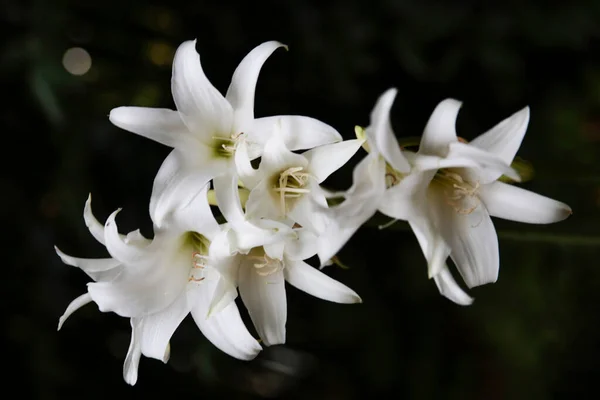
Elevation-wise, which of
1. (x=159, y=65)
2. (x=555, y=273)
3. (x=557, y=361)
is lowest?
(x=557, y=361)

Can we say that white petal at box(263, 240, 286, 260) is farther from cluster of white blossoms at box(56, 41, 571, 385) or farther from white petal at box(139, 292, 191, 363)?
white petal at box(139, 292, 191, 363)

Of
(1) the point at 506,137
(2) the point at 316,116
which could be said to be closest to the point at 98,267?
(1) the point at 506,137

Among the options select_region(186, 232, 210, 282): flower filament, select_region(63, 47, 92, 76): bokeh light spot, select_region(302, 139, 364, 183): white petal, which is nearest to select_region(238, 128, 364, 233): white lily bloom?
select_region(302, 139, 364, 183): white petal

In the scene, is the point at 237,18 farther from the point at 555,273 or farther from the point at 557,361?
the point at 557,361

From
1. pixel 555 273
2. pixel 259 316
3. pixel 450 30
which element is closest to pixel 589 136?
pixel 555 273

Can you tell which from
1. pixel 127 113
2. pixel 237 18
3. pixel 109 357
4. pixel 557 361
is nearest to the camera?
pixel 127 113

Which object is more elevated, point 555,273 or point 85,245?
point 85,245
